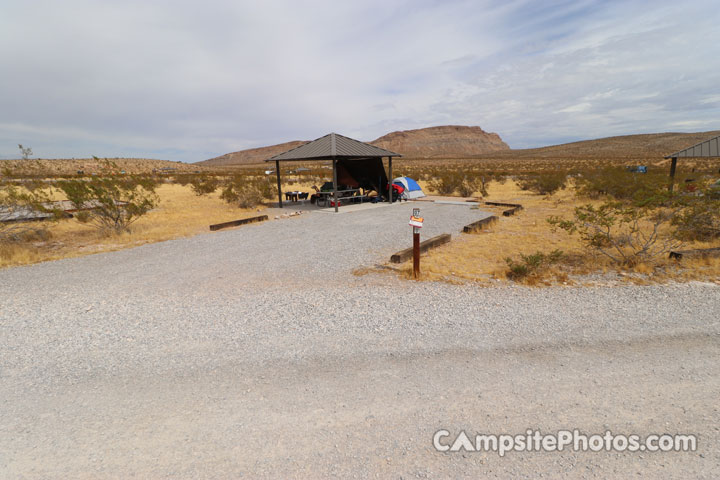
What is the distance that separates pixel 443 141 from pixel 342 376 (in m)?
183

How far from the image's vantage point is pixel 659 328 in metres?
3.51

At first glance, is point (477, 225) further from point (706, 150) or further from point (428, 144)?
point (428, 144)

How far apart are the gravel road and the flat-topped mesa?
16007 centimetres

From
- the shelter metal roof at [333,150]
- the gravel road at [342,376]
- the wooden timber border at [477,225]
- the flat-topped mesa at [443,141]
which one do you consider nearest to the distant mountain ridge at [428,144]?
the flat-topped mesa at [443,141]

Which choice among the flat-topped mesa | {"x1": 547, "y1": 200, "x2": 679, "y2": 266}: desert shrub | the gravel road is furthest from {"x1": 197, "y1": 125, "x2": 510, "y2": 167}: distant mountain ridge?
the gravel road

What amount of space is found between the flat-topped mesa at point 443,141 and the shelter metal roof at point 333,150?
148m

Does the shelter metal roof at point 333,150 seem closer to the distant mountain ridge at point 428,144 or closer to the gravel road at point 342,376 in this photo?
the gravel road at point 342,376

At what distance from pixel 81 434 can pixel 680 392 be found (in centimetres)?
433

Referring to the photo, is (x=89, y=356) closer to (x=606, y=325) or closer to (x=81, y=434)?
(x=81, y=434)

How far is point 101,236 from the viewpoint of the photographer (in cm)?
923

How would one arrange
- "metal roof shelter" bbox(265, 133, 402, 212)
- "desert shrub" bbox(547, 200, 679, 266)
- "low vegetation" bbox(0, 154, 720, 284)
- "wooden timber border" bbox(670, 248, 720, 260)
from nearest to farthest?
"low vegetation" bbox(0, 154, 720, 284) < "wooden timber border" bbox(670, 248, 720, 260) < "desert shrub" bbox(547, 200, 679, 266) < "metal roof shelter" bbox(265, 133, 402, 212)

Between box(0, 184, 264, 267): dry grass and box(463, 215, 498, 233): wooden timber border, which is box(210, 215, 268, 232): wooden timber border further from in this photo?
box(463, 215, 498, 233): wooden timber border

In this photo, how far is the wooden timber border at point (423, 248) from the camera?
6090mm

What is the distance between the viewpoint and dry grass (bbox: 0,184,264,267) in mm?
7191
